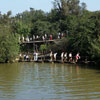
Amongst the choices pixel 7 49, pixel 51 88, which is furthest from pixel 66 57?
pixel 51 88

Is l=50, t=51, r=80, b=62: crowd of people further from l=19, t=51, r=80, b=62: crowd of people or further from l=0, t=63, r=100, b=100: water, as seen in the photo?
l=0, t=63, r=100, b=100: water

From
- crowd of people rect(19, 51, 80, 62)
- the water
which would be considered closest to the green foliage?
crowd of people rect(19, 51, 80, 62)

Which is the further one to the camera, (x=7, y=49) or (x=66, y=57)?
(x=7, y=49)

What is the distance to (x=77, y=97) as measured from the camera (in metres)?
18.1

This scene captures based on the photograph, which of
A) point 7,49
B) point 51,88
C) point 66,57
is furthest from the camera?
point 7,49

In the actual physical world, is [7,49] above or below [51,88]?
above

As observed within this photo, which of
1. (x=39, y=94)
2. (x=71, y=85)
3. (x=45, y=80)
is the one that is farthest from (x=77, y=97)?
(x=45, y=80)

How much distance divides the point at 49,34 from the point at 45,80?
29.9 m

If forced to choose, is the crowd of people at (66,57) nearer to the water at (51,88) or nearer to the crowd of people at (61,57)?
the crowd of people at (61,57)

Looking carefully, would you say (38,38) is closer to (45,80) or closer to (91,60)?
(91,60)

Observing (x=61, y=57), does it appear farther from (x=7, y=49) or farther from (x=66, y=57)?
(x=7, y=49)

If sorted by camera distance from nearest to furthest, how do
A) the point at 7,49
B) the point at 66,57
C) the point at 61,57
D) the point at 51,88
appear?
1. the point at 51,88
2. the point at 66,57
3. the point at 61,57
4. the point at 7,49

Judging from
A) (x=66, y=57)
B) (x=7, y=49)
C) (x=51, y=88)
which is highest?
(x=7, y=49)

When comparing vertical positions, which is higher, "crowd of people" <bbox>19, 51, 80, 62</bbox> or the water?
"crowd of people" <bbox>19, 51, 80, 62</bbox>
